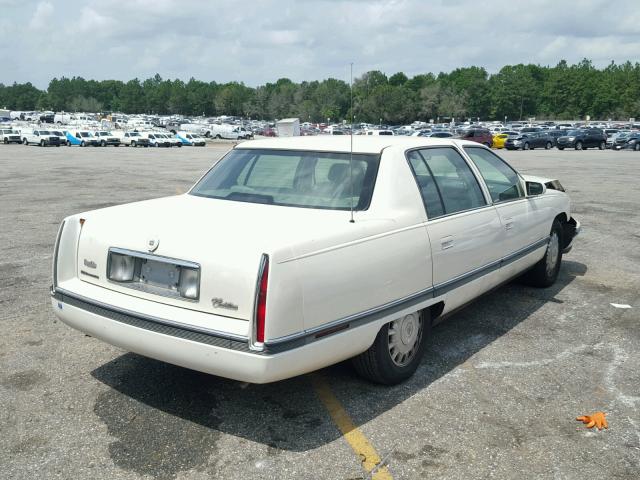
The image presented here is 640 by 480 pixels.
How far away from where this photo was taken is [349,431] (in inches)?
138

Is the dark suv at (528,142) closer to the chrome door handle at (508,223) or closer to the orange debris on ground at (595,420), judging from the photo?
the chrome door handle at (508,223)

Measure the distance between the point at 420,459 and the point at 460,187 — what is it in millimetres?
2274

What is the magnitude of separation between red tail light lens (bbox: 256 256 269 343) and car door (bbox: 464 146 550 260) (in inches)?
103

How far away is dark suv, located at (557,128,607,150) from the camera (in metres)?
45.6

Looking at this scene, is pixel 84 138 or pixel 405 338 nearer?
pixel 405 338

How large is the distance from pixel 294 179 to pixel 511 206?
2062 millimetres

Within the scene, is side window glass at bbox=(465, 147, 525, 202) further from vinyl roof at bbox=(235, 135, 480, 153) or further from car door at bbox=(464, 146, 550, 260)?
vinyl roof at bbox=(235, 135, 480, 153)

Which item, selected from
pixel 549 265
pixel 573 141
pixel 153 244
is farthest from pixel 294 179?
pixel 573 141

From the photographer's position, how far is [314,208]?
158 inches

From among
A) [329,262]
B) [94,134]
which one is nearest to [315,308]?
[329,262]

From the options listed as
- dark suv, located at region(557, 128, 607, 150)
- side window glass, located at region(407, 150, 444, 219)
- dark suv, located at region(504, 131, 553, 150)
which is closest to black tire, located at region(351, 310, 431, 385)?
side window glass, located at region(407, 150, 444, 219)

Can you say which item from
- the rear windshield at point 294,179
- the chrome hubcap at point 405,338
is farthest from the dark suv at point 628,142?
the chrome hubcap at point 405,338

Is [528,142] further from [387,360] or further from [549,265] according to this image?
[387,360]

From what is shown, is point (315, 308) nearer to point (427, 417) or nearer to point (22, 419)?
point (427, 417)
